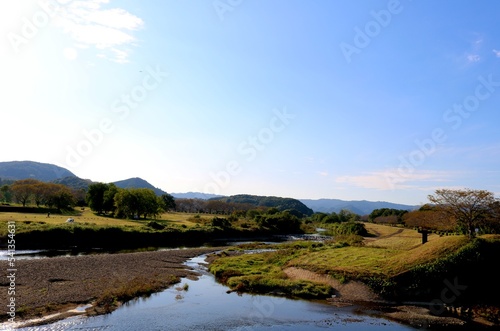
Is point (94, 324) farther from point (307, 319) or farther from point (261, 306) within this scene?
point (307, 319)

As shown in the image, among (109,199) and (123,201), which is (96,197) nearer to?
(109,199)

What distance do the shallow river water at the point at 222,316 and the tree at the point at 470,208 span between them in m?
32.4

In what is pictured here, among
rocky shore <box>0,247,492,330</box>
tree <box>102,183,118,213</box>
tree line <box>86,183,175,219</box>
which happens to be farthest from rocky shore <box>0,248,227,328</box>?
tree <box>102,183,118,213</box>

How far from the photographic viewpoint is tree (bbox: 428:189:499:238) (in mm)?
53062

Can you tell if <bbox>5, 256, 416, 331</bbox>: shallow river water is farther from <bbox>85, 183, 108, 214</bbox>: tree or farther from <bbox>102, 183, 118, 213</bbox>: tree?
<bbox>85, 183, 108, 214</bbox>: tree

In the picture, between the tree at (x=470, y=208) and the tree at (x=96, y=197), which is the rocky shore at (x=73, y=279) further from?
the tree at (x=96, y=197)

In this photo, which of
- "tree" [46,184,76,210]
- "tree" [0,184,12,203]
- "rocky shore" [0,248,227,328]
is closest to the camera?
"rocky shore" [0,248,227,328]

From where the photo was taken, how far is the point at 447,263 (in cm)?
3281

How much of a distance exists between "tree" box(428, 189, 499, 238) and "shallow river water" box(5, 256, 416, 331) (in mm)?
32357

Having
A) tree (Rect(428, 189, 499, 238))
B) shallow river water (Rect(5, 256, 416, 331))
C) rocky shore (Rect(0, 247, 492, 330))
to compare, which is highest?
tree (Rect(428, 189, 499, 238))

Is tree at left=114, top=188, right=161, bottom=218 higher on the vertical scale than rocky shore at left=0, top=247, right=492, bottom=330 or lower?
higher

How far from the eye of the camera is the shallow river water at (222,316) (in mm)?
25203

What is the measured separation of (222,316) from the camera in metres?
28.0

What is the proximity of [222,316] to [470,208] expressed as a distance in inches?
1751
